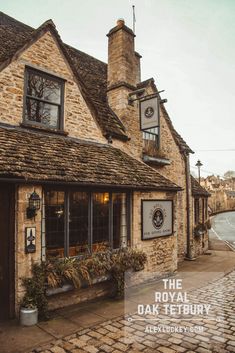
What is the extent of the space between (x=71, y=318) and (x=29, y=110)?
19.2ft

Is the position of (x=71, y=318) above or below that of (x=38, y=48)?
below

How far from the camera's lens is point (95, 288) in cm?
730

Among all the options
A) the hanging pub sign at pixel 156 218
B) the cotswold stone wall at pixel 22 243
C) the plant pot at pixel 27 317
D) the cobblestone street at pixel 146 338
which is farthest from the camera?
the hanging pub sign at pixel 156 218

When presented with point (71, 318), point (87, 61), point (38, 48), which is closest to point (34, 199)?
point (71, 318)

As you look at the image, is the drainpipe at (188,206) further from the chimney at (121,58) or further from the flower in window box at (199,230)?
the chimney at (121,58)

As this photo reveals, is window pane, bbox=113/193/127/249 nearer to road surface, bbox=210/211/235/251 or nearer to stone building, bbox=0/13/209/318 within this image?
stone building, bbox=0/13/209/318

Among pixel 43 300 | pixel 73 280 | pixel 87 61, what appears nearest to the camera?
pixel 43 300

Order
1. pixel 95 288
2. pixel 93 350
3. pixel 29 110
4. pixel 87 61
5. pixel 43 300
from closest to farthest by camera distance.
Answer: pixel 93 350 < pixel 43 300 < pixel 95 288 < pixel 29 110 < pixel 87 61

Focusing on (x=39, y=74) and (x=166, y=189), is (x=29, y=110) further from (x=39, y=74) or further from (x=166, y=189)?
(x=166, y=189)

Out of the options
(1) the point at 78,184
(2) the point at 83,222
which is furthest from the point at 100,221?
(1) the point at 78,184

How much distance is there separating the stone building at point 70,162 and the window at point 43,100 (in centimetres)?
3

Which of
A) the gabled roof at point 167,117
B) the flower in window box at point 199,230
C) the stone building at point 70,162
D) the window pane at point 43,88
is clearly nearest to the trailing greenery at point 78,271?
the stone building at point 70,162

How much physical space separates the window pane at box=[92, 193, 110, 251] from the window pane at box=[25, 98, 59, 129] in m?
2.87

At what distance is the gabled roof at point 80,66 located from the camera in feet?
27.3
